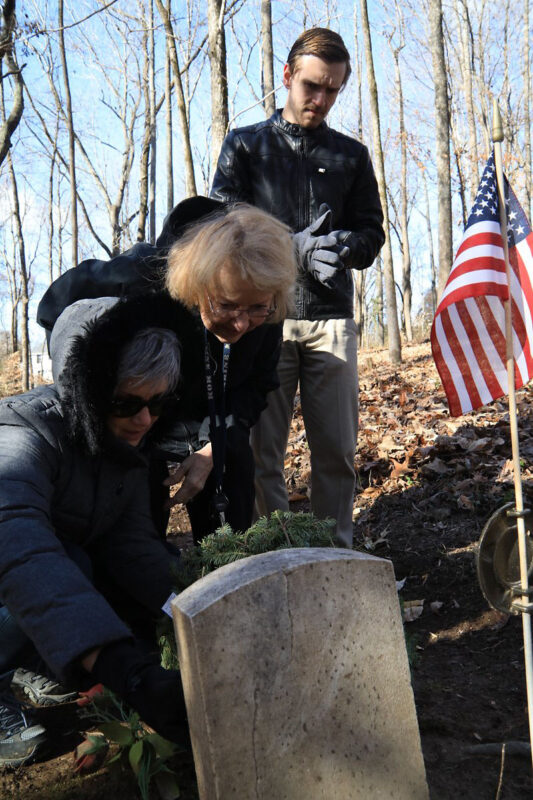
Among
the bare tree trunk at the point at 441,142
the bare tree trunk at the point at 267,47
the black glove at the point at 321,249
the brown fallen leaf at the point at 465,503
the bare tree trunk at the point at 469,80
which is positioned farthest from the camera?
the bare tree trunk at the point at 469,80

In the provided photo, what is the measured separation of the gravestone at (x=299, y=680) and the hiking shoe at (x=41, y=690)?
1.30 metres

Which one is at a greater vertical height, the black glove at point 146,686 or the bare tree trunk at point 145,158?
the bare tree trunk at point 145,158

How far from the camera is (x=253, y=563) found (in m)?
1.57

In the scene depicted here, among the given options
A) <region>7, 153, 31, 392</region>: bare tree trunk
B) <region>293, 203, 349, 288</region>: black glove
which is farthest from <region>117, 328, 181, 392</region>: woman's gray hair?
<region>7, 153, 31, 392</region>: bare tree trunk

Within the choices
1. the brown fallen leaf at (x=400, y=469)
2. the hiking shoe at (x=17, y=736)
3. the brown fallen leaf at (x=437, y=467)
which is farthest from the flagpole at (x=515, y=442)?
the brown fallen leaf at (x=400, y=469)

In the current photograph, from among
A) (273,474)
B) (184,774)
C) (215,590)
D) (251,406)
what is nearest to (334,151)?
(251,406)

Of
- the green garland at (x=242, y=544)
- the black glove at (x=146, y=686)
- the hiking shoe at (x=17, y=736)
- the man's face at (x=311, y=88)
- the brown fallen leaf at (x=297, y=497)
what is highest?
the man's face at (x=311, y=88)

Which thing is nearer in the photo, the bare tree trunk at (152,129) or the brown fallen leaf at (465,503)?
the brown fallen leaf at (465,503)

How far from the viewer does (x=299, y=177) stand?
3334mm

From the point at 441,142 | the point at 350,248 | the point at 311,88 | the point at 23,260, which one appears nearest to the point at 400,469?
the point at 350,248

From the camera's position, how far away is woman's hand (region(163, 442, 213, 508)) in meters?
2.93

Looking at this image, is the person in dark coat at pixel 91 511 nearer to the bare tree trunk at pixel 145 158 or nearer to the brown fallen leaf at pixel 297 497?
the brown fallen leaf at pixel 297 497

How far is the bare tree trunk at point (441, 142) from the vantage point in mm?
11297

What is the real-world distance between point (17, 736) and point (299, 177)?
2.63 m
